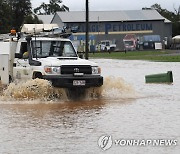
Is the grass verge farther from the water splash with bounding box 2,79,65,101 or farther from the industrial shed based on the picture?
the industrial shed

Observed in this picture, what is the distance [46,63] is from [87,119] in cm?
446

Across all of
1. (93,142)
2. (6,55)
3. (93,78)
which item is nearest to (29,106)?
(93,78)

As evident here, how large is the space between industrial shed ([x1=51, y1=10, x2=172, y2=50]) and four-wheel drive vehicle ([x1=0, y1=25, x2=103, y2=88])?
91156mm

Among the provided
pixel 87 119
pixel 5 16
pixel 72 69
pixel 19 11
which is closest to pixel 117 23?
pixel 19 11

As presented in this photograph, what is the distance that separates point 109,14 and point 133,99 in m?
101

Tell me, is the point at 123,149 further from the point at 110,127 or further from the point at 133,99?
the point at 133,99

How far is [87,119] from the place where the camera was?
46.5 ft

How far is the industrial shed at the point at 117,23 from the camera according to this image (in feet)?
376

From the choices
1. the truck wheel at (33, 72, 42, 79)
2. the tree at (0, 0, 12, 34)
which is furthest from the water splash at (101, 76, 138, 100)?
the tree at (0, 0, 12, 34)

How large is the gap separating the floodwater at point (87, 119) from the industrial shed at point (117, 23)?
303 feet

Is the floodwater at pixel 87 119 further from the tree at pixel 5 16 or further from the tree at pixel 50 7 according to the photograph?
the tree at pixel 50 7

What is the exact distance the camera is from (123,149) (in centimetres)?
1041

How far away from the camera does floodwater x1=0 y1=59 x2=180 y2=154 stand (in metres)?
10.7

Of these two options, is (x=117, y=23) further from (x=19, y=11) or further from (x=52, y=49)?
(x=52, y=49)
